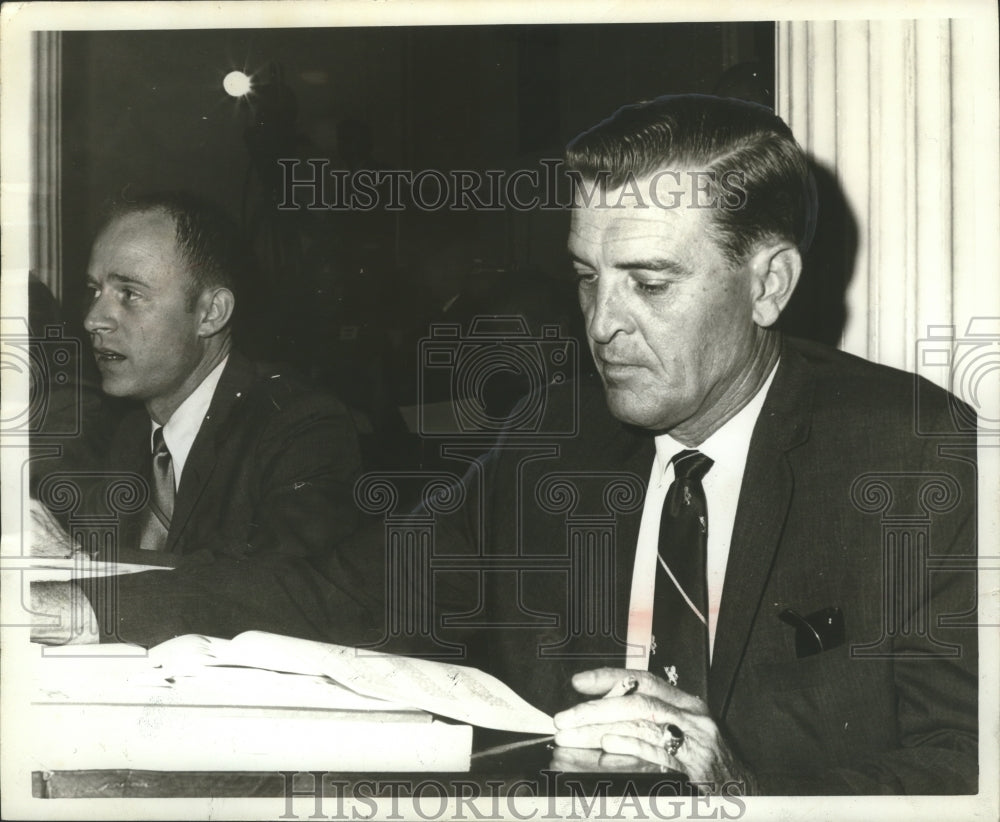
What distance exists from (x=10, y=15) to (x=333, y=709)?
1969mm

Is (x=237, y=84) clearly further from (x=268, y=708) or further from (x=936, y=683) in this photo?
(x=936, y=683)

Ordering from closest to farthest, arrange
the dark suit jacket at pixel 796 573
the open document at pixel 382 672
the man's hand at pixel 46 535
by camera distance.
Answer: the dark suit jacket at pixel 796 573 < the open document at pixel 382 672 < the man's hand at pixel 46 535

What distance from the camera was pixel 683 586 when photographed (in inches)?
110

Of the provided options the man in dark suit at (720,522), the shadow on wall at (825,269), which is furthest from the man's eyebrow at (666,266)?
the shadow on wall at (825,269)

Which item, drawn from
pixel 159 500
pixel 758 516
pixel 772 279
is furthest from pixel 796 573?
pixel 159 500

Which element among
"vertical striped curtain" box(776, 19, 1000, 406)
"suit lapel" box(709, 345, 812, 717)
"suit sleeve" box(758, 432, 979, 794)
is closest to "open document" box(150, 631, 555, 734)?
"suit lapel" box(709, 345, 812, 717)

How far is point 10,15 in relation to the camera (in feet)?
→ 9.75

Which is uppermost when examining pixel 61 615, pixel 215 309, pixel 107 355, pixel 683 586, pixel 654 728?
pixel 215 309

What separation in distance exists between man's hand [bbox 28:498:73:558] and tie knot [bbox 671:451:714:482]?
156cm

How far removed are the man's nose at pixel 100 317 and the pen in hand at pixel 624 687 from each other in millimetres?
1553

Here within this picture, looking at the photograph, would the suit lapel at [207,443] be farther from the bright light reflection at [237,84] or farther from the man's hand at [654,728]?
the man's hand at [654,728]

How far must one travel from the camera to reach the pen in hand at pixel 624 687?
110 inches

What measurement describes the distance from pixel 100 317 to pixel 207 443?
1.38 feet

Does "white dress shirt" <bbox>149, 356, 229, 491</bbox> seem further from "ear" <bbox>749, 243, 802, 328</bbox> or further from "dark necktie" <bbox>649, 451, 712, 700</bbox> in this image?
"ear" <bbox>749, 243, 802, 328</bbox>
